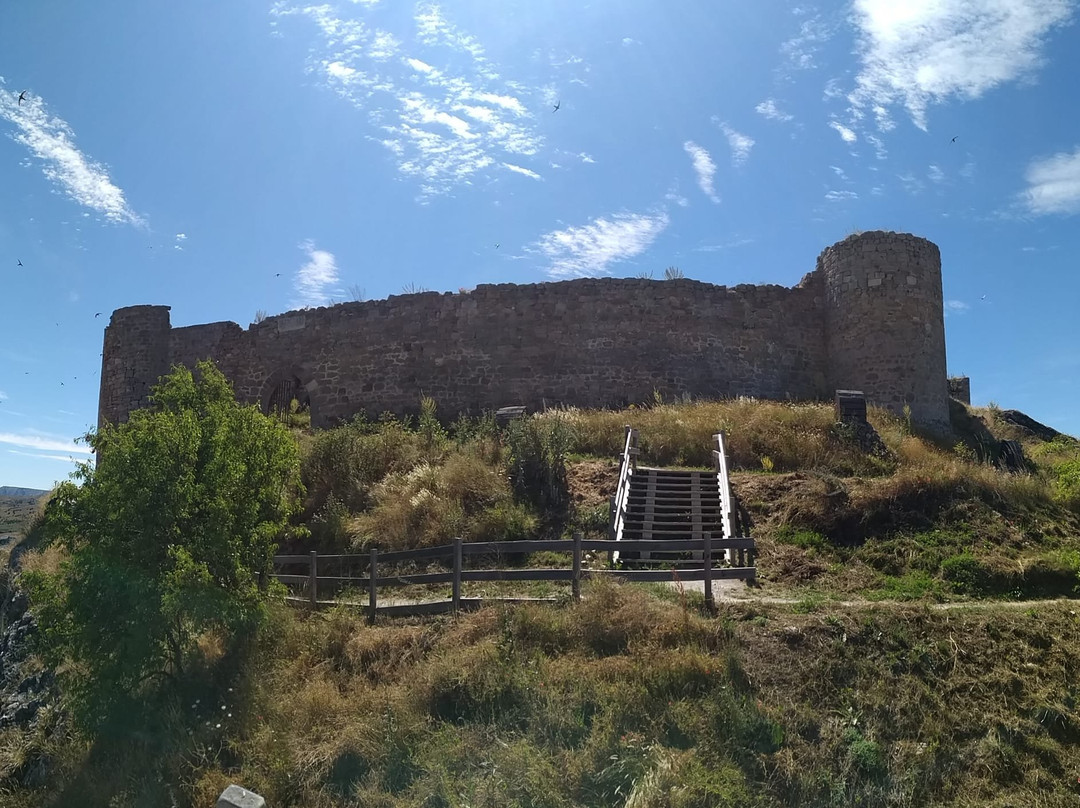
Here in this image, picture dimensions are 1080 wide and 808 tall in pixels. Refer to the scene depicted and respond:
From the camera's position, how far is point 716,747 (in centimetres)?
792

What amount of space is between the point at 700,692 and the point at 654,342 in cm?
1375

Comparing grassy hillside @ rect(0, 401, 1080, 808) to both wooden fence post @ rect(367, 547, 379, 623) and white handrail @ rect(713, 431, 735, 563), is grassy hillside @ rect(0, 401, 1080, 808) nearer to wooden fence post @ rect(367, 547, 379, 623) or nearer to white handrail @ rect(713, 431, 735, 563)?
wooden fence post @ rect(367, 547, 379, 623)

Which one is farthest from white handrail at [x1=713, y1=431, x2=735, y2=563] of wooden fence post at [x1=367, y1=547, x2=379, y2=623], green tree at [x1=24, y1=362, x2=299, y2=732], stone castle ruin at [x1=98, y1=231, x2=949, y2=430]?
→ green tree at [x1=24, y1=362, x2=299, y2=732]

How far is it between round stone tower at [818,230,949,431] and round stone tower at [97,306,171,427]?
19263mm

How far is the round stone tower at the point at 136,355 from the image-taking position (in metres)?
25.6

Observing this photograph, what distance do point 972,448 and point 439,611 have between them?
1437 cm

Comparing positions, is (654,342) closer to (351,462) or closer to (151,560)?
(351,462)

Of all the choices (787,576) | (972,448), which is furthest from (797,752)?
(972,448)

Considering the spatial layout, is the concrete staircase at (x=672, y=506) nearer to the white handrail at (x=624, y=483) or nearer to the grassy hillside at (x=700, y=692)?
the white handrail at (x=624, y=483)

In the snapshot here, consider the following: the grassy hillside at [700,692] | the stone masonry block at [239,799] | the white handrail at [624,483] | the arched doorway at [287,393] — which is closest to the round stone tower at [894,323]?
the grassy hillside at [700,692]

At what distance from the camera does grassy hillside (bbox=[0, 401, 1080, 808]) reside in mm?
7754

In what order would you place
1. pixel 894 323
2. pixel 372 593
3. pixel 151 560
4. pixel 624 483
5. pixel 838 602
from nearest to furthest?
pixel 838 602 → pixel 151 560 → pixel 372 593 → pixel 624 483 → pixel 894 323

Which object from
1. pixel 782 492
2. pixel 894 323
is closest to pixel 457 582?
pixel 782 492

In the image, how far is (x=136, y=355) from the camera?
84.6 ft
